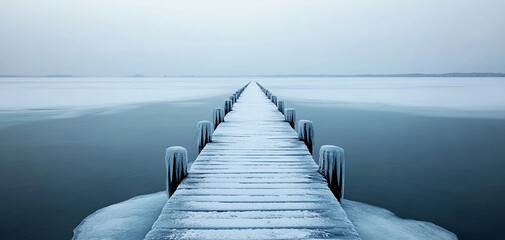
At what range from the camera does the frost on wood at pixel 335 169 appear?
4578 millimetres

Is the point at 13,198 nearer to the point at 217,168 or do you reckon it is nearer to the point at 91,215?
the point at 91,215

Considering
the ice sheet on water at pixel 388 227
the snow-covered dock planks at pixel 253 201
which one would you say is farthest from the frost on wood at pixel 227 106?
the ice sheet on water at pixel 388 227

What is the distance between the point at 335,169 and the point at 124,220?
3.86 metres

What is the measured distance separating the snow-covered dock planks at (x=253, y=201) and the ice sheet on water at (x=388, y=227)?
1485mm

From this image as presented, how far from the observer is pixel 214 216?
3539 millimetres

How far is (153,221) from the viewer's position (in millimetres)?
5914

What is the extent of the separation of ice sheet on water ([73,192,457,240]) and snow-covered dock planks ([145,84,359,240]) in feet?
4.88

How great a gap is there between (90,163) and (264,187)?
7.72m

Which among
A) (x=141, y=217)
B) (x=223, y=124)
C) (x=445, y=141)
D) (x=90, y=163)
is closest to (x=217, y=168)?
(x=141, y=217)

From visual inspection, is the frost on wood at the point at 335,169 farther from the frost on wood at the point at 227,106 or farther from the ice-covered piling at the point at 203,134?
the frost on wood at the point at 227,106

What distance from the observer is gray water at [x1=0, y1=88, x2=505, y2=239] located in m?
6.70

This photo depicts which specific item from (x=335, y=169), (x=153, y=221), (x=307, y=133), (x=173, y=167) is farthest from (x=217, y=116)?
(x=335, y=169)

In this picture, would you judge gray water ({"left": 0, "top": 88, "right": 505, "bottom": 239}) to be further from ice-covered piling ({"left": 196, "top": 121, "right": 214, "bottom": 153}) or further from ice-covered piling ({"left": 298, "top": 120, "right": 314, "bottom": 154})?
ice-covered piling ({"left": 196, "top": 121, "right": 214, "bottom": 153})

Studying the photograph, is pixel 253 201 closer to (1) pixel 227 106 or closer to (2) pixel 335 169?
(2) pixel 335 169
